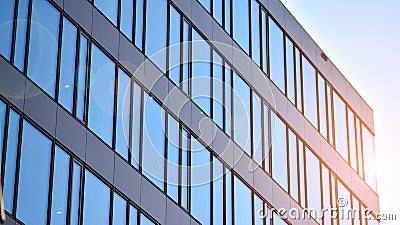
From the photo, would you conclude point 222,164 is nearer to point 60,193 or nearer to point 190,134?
point 190,134

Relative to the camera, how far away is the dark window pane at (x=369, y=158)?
50469 millimetres

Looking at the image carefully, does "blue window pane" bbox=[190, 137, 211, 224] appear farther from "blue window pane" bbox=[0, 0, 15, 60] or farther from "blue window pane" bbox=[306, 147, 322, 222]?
"blue window pane" bbox=[0, 0, 15, 60]

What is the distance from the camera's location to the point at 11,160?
28.1 metres

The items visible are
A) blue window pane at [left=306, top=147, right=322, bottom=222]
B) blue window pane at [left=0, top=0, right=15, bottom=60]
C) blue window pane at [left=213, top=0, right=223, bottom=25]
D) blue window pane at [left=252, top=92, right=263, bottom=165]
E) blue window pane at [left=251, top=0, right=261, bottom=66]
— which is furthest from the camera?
blue window pane at [left=306, top=147, right=322, bottom=222]

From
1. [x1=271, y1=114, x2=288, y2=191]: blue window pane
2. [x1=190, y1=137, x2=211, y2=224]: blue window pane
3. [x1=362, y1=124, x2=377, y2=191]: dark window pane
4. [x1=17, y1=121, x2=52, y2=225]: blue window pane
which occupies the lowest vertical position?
[x1=17, y1=121, x2=52, y2=225]: blue window pane

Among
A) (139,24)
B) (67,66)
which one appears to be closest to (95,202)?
(67,66)

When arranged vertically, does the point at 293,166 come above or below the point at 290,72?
below

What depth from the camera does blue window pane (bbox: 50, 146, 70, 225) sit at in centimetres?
2914

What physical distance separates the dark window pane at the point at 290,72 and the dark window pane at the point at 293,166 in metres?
1.82

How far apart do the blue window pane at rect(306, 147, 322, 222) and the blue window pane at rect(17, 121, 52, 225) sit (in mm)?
18168

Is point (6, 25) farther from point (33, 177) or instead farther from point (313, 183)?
point (313, 183)

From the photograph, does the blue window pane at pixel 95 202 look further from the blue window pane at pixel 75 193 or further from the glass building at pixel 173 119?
the blue window pane at pixel 75 193

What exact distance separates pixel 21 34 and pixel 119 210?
6745 millimetres

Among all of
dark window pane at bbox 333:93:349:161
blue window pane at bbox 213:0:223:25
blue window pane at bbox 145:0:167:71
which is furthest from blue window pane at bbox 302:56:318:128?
blue window pane at bbox 145:0:167:71
